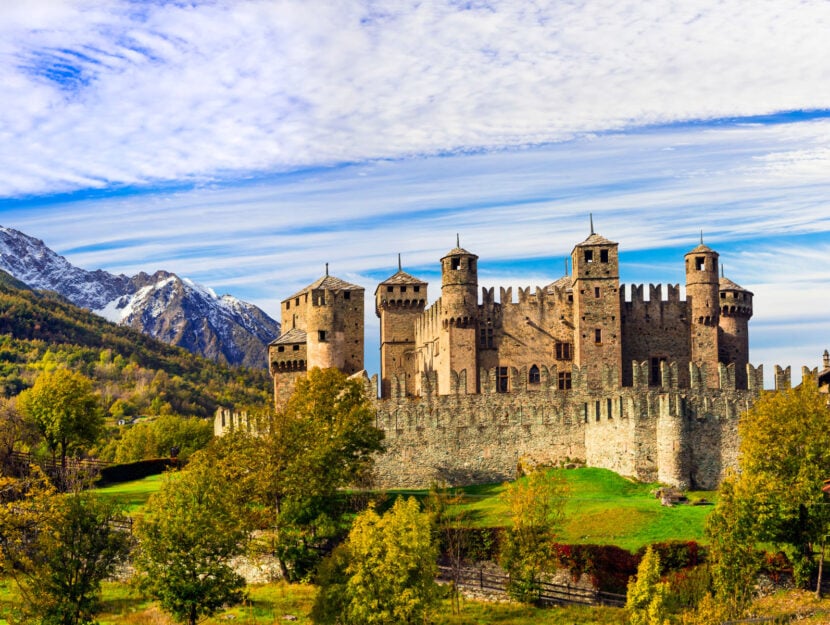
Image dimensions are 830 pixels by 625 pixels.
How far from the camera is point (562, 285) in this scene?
84438mm

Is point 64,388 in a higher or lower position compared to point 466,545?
higher

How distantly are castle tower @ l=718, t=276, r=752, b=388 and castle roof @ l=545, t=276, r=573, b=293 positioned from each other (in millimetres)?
11129

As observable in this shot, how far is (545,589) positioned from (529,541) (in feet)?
7.60

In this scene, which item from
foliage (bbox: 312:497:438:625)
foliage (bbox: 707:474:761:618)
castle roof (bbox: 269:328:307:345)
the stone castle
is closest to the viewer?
foliage (bbox: 312:497:438:625)

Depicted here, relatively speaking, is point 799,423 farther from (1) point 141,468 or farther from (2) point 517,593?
(1) point 141,468

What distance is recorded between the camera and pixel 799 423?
54.0 m

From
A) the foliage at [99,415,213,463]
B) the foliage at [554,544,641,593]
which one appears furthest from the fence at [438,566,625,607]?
the foliage at [99,415,213,463]

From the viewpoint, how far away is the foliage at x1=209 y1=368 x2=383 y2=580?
55688 mm

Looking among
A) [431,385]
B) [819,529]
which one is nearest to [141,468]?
[431,385]

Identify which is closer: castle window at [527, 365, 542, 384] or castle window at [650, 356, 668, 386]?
castle window at [527, 365, 542, 384]

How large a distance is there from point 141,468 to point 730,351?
44227 mm

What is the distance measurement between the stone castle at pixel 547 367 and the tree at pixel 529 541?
13.0 meters

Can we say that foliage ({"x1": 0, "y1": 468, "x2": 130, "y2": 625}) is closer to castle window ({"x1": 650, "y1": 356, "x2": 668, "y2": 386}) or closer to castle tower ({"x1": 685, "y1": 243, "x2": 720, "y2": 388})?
castle window ({"x1": 650, "y1": 356, "x2": 668, "y2": 386})

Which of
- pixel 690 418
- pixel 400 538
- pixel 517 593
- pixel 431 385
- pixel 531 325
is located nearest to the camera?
pixel 400 538
